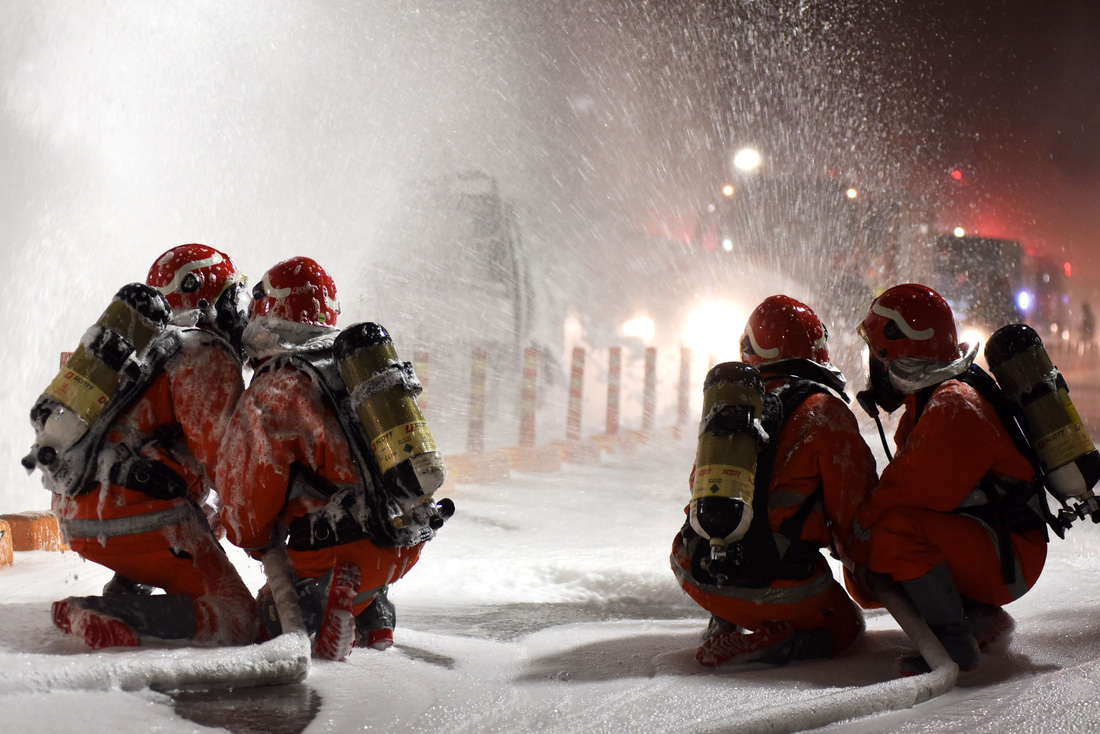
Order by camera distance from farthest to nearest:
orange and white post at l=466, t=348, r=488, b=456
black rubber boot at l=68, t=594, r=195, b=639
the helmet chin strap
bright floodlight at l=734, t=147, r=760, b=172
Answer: bright floodlight at l=734, t=147, r=760, b=172 < orange and white post at l=466, t=348, r=488, b=456 < the helmet chin strap < black rubber boot at l=68, t=594, r=195, b=639

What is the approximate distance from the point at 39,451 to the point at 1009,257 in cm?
1558

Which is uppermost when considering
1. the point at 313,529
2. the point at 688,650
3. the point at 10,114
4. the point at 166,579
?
the point at 10,114

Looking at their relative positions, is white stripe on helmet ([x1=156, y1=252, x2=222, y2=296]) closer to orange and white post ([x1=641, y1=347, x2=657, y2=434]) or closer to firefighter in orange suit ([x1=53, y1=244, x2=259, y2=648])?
firefighter in orange suit ([x1=53, y1=244, x2=259, y2=648])

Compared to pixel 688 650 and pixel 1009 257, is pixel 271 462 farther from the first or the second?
pixel 1009 257

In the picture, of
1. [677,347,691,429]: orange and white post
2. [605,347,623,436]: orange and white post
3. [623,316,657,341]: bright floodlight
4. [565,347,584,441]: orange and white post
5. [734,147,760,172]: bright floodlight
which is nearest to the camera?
[565,347,584,441]: orange and white post

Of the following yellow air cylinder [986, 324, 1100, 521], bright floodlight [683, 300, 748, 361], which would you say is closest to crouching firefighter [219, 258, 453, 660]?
yellow air cylinder [986, 324, 1100, 521]

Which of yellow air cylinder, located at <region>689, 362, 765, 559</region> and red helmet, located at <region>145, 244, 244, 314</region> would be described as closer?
yellow air cylinder, located at <region>689, 362, 765, 559</region>

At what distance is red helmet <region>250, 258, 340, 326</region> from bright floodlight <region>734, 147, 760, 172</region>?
1131 cm

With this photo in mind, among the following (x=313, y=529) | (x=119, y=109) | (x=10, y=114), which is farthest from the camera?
(x=119, y=109)

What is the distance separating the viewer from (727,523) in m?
2.60

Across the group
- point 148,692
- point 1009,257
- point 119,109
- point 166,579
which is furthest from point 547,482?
point 1009,257

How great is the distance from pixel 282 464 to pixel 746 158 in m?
11.8

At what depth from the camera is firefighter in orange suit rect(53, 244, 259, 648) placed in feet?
9.03

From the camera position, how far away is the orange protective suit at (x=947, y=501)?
267cm
